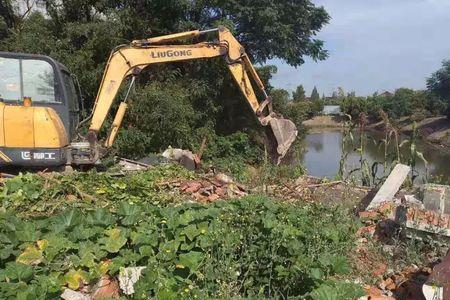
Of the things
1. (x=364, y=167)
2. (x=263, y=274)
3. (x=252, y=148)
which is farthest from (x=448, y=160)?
(x=263, y=274)

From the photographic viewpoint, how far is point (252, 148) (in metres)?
19.3

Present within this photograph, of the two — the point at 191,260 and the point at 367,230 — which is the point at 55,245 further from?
the point at 367,230

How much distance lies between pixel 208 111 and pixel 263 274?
14.5m

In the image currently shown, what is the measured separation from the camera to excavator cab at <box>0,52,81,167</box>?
7332 millimetres

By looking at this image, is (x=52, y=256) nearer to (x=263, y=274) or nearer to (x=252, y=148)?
(x=263, y=274)

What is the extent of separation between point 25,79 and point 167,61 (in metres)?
2.87

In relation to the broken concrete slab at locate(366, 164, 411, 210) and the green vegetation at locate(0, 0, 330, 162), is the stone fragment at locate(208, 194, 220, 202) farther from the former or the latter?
the green vegetation at locate(0, 0, 330, 162)

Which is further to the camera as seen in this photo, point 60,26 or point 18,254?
point 60,26

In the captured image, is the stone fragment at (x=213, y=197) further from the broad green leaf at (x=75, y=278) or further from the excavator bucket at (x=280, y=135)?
the excavator bucket at (x=280, y=135)

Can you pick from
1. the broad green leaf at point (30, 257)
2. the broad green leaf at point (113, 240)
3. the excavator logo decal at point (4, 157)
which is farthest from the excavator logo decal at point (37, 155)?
the broad green leaf at point (30, 257)

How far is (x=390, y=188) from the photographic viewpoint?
7.76 meters

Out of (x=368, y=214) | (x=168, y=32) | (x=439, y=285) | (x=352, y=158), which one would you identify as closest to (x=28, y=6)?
(x=168, y=32)

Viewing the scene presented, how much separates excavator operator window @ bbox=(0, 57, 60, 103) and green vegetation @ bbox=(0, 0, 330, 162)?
704cm

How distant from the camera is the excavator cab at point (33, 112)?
289 inches
